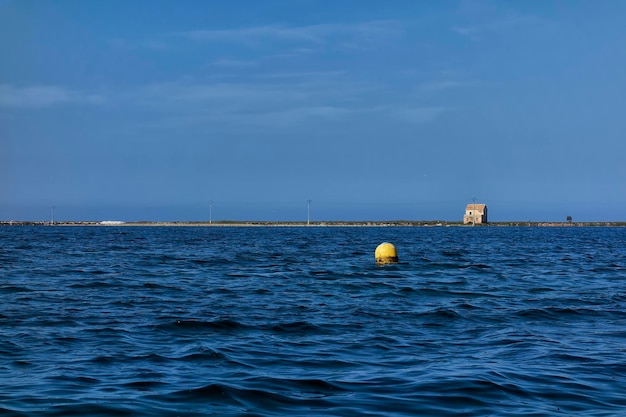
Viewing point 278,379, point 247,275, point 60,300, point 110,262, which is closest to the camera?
point 278,379

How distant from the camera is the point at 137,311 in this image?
62.1 ft

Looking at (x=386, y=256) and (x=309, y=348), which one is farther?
(x=386, y=256)

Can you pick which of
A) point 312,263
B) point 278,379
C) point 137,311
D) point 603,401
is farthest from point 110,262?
point 603,401

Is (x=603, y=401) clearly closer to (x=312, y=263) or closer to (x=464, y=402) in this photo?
(x=464, y=402)

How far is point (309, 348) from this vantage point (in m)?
13.9

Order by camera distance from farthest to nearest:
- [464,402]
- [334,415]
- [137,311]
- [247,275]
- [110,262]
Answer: [110,262] < [247,275] < [137,311] < [464,402] < [334,415]

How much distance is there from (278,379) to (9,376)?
14.0 feet

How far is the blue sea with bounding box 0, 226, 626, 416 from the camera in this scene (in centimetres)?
980

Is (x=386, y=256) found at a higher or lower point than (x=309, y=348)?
higher

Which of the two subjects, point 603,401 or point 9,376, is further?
point 9,376

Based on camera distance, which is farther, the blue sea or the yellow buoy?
the yellow buoy

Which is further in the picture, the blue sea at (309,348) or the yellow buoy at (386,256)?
the yellow buoy at (386,256)

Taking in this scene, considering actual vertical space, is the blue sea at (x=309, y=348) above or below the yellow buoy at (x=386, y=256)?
below

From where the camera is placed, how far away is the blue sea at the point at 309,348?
32.2 ft
